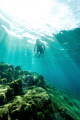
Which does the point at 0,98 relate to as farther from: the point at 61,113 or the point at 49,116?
the point at 61,113

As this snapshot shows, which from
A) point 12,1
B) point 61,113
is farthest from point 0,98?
point 12,1

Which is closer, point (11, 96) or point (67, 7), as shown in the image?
point (11, 96)

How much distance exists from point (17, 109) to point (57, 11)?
1314cm

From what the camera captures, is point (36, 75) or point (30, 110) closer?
point (30, 110)

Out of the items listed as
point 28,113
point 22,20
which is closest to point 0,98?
point 28,113

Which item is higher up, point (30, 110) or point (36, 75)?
point (36, 75)

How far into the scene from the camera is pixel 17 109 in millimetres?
3352

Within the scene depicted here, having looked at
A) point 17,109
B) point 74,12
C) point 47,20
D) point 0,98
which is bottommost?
point 17,109

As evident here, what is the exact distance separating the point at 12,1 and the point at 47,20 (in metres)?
5.55

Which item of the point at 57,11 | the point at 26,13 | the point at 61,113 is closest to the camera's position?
the point at 61,113

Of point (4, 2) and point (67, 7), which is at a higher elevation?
point (4, 2)

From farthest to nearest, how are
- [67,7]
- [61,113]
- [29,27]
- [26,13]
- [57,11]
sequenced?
[29,27] < [26,13] < [57,11] < [67,7] < [61,113]

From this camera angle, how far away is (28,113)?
338cm

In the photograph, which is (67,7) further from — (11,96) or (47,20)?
(11,96)
